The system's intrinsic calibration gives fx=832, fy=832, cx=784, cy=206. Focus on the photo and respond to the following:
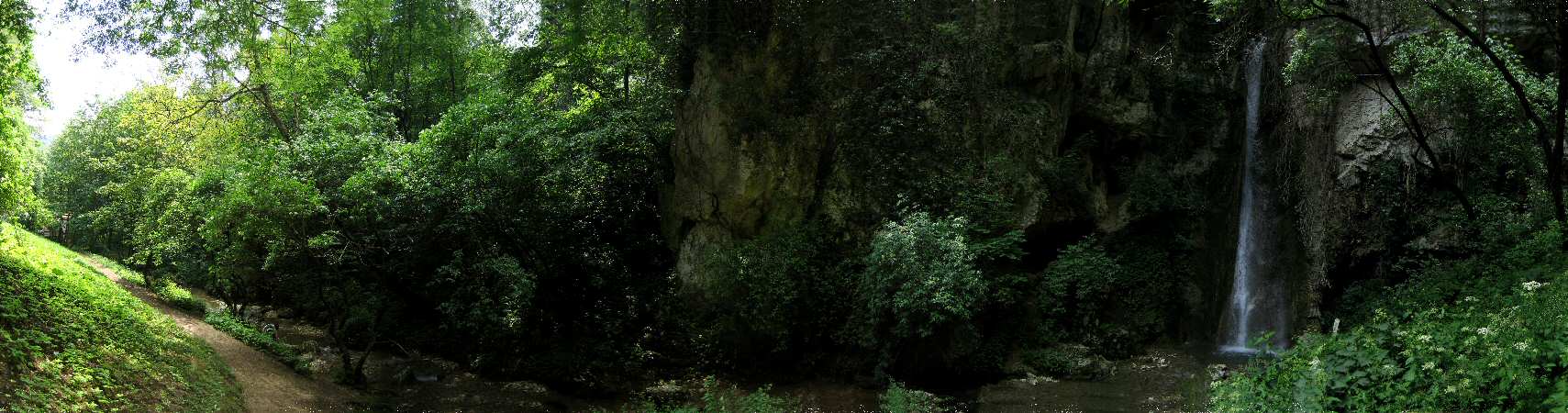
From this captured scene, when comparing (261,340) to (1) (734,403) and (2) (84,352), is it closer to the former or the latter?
(2) (84,352)

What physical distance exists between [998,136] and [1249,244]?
534cm

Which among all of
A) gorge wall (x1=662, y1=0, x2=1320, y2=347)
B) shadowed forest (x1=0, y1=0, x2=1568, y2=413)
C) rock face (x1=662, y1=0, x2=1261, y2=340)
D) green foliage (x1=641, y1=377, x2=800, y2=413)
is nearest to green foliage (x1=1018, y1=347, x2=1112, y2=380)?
shadowed forest (x1=0, y1=0, x2=1568, y2=413)

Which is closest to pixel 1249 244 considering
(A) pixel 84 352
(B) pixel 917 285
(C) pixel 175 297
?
(B) pixel 917 285

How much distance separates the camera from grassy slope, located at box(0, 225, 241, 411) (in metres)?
8.31

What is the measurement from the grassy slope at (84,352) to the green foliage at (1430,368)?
1063 centimetres

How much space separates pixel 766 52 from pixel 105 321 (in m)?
10.7

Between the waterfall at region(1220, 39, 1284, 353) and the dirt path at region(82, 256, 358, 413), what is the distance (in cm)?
1561

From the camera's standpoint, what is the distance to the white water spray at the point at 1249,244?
15188 millimetres

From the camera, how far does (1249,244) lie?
1577 cm

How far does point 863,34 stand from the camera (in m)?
15.4

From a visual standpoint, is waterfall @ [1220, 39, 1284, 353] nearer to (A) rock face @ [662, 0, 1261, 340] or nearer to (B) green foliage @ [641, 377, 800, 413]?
(A) rock face @ [662, 0, 1261, 340]

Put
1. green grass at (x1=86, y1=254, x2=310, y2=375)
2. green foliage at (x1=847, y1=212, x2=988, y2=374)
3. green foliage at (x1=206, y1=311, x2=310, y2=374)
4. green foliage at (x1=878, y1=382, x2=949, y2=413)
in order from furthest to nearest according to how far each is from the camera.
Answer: green grass at (x1=86, y1=254, x2=310, y2=375)
green foliage at (x1=206, y1=311, x2=310, y2=374)
green foliage at (x1=847, y1=212, x2=988, y2=374)
green foliage at (x1=878, y1=382, x2=949, y2=413)

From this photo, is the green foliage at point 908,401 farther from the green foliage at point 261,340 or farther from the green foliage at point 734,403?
the green foliage at point 261,340

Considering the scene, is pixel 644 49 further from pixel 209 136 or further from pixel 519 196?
pixel 209 136
